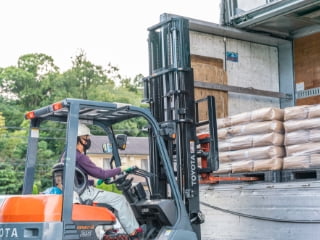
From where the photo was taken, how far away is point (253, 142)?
534 cm

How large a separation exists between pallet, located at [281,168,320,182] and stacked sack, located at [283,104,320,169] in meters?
0.04

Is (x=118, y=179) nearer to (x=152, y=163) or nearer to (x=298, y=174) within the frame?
(x=152, y=163)

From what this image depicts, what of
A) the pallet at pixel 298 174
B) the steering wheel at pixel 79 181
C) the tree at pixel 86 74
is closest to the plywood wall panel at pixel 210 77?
the pallet at pixel 298 174

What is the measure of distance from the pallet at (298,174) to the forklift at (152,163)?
0.61 meters

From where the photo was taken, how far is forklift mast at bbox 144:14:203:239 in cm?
481

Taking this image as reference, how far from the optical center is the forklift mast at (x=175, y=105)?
4.81 m

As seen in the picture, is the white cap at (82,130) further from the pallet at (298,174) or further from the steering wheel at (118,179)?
the pallet at (298,174)

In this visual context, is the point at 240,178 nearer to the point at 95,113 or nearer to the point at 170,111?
the point at 170,111

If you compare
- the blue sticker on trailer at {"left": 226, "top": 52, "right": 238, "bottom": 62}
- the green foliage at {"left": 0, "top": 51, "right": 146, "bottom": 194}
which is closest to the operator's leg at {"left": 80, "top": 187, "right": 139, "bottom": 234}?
the blue sticker on trailer at {"left": 226, "top": 52, "right": 238, "bottom": 62}

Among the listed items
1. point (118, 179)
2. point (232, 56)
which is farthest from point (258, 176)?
point (232, 56)

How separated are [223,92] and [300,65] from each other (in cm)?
116

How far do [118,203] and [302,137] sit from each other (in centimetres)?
174

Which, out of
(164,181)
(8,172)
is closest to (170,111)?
(164,181)

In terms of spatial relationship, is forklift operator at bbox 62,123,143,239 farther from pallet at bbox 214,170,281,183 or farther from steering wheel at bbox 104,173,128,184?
pallet at bbox 214,170,281,183
